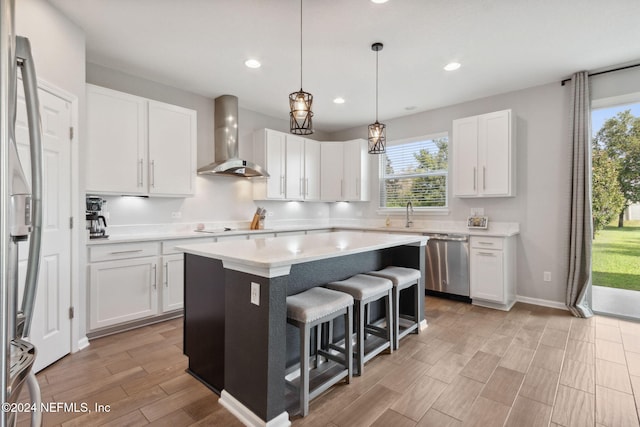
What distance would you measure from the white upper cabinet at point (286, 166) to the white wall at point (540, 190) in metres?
2.74

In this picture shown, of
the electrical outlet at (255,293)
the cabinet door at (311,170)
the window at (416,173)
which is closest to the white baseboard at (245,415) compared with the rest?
the electrical outlet at (255,293)

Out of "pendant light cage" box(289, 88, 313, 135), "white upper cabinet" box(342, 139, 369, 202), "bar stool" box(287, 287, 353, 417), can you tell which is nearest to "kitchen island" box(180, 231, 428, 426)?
"bar stool" box(287, 287, 353, 417)

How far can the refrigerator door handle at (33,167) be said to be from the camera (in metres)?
0.82

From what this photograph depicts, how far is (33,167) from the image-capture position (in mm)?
866

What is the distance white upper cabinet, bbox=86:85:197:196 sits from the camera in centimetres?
312

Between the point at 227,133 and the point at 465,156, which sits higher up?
the point at 227,133

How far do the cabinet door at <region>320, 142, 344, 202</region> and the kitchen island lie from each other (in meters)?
3.30

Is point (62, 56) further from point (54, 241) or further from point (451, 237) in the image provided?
point (451, 237)

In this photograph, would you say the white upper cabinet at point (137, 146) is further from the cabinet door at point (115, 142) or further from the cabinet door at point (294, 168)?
the cabinet door at point (294, 168)

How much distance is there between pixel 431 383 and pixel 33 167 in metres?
2.45

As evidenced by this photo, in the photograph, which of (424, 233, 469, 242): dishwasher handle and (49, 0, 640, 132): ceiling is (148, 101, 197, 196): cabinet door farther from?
(424, 233, 469, 242): dishwasher handle

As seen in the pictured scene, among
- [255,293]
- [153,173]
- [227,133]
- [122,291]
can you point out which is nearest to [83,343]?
[122,291]

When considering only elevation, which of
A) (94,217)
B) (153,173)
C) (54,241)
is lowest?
(54,241)

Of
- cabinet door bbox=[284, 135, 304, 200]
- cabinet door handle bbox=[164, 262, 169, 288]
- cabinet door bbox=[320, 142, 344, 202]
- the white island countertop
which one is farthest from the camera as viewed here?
cabinet door bbox=[320, 142, 344, 202]
